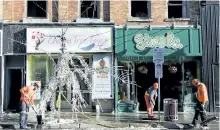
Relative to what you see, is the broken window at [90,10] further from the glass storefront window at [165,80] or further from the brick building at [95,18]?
the glass storefront window at [165,80]

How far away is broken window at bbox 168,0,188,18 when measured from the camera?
66.0 ft

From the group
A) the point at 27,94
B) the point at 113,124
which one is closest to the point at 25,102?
the point at 27,94

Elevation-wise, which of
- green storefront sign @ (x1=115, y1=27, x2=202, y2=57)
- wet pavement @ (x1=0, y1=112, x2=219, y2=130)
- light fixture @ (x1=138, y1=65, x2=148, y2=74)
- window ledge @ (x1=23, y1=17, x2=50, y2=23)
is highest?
window ledge @ (x1=23, y1=17, x2=50, y2=23)

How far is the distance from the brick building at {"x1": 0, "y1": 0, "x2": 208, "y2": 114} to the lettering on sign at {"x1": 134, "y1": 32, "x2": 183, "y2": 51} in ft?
1.36

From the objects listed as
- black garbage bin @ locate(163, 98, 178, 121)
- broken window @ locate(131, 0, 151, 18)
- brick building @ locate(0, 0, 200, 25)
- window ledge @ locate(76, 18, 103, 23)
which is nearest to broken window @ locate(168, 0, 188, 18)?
brick building @ locate(0, 0, 200, 25)

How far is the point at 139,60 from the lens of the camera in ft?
64.2

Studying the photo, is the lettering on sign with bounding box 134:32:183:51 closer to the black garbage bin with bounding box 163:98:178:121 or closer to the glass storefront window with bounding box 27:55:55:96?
the black garbage bin with bounding box 163:98:178:121

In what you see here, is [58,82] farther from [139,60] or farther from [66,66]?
[139,60]

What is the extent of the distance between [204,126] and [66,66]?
18.2 ft

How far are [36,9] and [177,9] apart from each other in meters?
7.36

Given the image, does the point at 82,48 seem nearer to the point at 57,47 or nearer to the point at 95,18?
the point at 57,47

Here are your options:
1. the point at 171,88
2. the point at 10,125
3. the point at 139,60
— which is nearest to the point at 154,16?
the point at 139,60

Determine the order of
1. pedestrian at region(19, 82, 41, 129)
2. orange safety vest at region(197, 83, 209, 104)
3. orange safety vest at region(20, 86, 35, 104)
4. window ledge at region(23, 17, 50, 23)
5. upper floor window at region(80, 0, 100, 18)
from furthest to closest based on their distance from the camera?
1. upper floor window at region(80, 0, 100, 18)
2. window ledge at region(23, 17, 50, 23)
3. orange safety vest at region(197, 83, 209, 104)
4. orange safety vest at region(20, 86, 35, 104)
5. pedestrian at region(19, 82, 41, 129)

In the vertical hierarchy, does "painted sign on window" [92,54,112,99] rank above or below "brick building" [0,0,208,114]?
below
